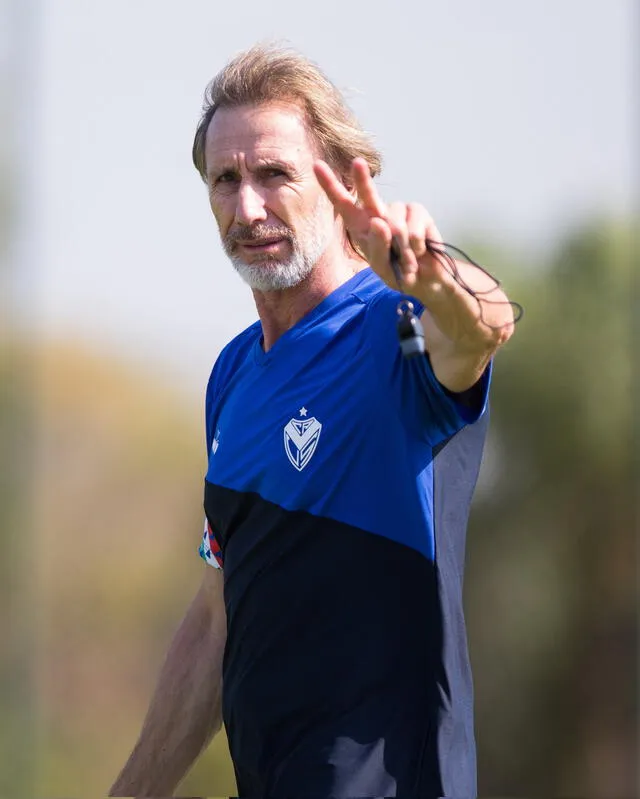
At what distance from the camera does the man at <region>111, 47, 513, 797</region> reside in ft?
8.43

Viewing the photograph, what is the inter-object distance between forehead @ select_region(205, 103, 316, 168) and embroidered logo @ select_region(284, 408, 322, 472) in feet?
2.27

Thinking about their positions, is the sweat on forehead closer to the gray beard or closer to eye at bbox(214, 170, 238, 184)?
eye at bbox(214, 170, 238, 184)

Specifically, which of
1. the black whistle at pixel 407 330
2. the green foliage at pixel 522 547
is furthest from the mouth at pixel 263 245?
the green foliage at pixel 522 547

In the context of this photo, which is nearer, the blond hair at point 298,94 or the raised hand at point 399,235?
the raised hand at point 399,235

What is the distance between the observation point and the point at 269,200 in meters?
3.12

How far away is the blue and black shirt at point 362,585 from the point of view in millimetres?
2699

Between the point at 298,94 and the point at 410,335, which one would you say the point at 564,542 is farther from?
the point at 410,335

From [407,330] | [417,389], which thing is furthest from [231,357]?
[407,330]

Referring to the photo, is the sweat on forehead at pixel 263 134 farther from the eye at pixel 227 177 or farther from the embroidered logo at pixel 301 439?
the embroidered logo at pixel 301 439

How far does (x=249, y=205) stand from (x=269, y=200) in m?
0.06

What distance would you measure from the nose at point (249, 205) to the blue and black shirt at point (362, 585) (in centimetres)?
38

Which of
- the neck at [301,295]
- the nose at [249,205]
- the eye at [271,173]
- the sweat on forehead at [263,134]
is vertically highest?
the sweat on forehead at [263,134]

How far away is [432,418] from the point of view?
267 cm

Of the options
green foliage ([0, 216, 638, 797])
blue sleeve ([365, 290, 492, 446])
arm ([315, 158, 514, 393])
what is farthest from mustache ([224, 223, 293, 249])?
green foliage ([0, 216, 638, 797])
